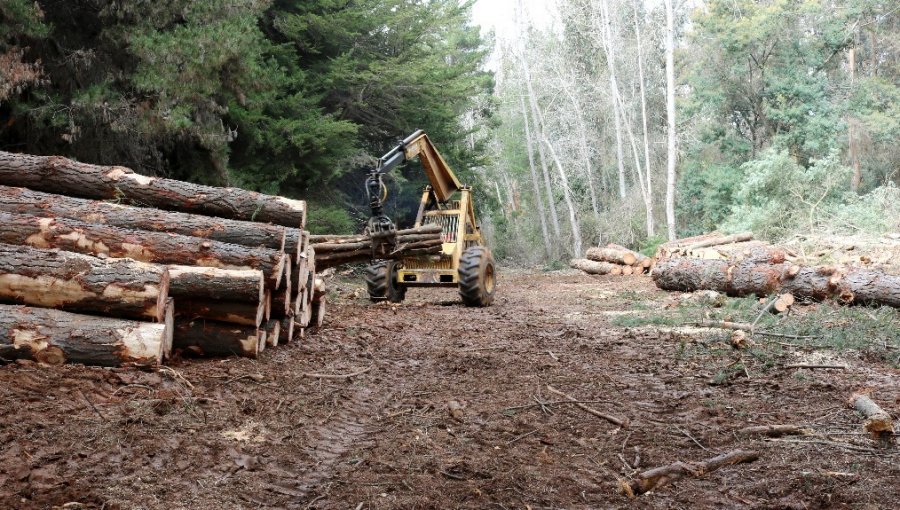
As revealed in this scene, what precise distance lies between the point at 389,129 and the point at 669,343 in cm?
1638

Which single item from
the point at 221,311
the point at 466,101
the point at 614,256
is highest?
the point at 466,101

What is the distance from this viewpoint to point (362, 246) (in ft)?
36.8

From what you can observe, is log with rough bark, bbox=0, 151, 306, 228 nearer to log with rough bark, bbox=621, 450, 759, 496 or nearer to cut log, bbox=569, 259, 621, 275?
log with rough bark, bbox=621, 450, 759, 496

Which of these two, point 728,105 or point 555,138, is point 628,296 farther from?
point 555,138

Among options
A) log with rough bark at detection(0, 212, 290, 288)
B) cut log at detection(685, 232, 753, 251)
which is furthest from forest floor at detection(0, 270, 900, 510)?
cut log at detection(685, 232, 753, 251)

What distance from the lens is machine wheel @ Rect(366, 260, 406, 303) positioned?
1268cm

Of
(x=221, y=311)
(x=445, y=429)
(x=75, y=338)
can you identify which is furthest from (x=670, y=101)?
(x=75, y=338)

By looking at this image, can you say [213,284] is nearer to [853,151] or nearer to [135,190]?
[135,190]

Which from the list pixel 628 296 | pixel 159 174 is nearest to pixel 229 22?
pixel 159 174

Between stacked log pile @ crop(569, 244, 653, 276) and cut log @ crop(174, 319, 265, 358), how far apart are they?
1631 centimetres

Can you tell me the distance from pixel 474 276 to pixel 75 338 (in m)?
7.35

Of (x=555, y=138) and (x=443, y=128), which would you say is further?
(x=555, y=138)

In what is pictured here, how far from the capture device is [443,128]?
24219 millimetres

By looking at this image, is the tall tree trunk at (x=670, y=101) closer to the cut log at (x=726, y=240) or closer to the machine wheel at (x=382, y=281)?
the cut log at (x=726, y=240)
